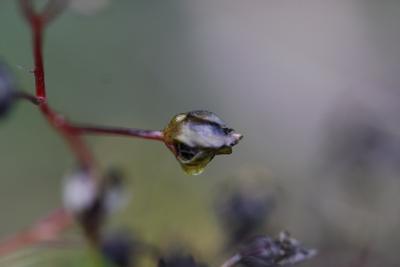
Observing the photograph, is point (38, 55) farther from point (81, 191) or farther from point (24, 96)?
point (81, 191)

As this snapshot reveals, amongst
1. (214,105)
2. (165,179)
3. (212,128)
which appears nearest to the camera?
(212,128)

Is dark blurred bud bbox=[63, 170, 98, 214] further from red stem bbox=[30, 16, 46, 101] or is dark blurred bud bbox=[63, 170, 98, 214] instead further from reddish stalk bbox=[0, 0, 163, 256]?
red stem bbox=[30, 16, 46, 101]

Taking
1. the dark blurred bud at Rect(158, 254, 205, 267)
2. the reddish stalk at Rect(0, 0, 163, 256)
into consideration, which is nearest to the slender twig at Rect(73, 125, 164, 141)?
the reddish stalk at Rect(0, 0, 163, 256)

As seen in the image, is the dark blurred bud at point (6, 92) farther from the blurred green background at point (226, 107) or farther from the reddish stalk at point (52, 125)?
the blurred green background at point (226, 107)

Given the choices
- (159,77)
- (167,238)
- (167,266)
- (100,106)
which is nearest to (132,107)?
(100,106)

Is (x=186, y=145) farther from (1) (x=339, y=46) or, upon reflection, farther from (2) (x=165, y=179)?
(1) (x=339, y=46)
